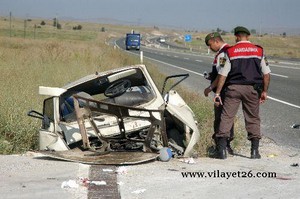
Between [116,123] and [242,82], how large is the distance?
1.69m

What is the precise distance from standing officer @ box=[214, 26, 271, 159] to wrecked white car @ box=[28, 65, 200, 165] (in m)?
0.45

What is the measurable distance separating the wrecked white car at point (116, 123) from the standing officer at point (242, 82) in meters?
0.45

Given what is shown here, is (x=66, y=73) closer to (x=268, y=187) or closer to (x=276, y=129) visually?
(x=276, y=129)

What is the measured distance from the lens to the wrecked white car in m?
6.01

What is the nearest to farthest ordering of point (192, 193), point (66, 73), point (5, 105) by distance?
1. point (192, 193)
2. point (5, 105)
3. point (66, 73)

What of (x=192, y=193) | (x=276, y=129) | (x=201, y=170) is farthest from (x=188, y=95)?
(x=192, y=193)

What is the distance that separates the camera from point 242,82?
648cm

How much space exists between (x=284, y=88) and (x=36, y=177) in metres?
14.1

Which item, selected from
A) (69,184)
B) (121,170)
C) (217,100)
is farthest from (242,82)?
(69,184)

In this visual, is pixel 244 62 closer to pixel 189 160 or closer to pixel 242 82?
pixel 242 82

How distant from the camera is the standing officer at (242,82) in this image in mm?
6418

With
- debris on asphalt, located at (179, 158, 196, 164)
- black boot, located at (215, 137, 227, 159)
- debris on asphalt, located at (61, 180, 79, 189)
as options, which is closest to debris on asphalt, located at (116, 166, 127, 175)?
debris on asphalt, located at (61, 180, 79, 189)

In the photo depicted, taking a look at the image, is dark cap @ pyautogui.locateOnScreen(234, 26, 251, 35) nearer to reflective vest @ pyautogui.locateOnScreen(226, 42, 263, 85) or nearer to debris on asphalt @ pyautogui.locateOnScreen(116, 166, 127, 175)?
reflective vest @ pyautogui.locateOnScreen(226, 42, 263, 85)

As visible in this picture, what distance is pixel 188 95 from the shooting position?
525 inches
